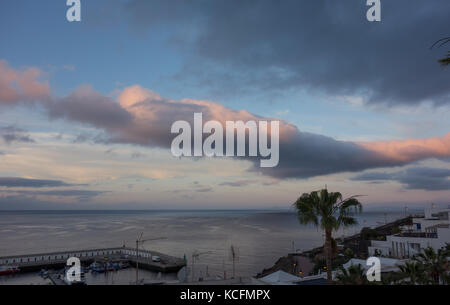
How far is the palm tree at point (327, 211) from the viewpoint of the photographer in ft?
52.1

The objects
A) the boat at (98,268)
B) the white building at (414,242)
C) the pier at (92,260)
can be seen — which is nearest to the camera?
the white building at (414,242)

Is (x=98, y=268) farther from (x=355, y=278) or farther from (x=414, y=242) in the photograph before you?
(x=355, y=278)

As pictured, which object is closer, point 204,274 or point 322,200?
point 322,200

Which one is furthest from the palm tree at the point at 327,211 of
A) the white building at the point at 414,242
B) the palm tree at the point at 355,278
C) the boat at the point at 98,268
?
the boat at the point at 98,268

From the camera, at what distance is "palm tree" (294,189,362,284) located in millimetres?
15883

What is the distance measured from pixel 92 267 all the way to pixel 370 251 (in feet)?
194

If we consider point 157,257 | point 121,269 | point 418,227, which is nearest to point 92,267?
point 121,269

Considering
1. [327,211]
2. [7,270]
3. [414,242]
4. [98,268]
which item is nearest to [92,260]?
[98,268]

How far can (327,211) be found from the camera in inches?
634

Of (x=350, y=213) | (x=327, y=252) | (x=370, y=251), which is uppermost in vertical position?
(x=350, y=213)

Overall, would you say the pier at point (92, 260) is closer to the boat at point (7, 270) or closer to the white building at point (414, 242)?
the boat at point (7, 270)

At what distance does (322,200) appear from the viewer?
16.3m

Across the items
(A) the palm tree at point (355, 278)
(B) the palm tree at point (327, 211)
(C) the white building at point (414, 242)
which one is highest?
(B) the palm tree at point (327, 211)
